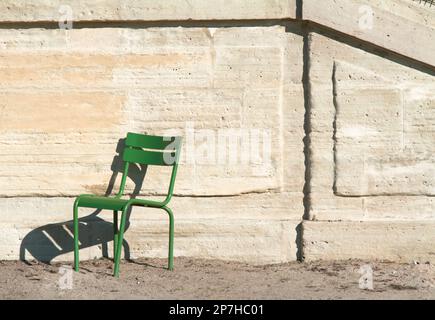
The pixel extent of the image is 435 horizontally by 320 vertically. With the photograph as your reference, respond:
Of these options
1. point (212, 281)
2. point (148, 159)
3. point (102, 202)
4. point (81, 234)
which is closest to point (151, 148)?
point (148, 159)

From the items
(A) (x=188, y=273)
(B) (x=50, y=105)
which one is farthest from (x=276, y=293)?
(B) (x=50, y=105)

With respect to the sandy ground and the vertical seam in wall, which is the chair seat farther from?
the vertical seam in wall

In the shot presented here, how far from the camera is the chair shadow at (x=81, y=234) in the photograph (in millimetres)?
6957

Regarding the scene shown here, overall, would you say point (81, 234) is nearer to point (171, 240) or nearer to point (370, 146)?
point (171, 240)

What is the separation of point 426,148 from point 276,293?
65.7 inches

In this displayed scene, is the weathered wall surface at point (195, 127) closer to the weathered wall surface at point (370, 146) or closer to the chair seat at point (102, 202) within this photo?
the weathered wall surface at point (370, 146)

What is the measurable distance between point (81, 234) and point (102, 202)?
0.69 m

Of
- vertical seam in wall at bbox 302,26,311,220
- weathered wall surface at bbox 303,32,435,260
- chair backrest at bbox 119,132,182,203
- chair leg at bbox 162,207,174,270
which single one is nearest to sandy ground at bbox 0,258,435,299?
chair leg at bbox 162,207,174,270

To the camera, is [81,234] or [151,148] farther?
[81,234]

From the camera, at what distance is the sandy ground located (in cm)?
604

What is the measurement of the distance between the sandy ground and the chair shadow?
0.37 ft

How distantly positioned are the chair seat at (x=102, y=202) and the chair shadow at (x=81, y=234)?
45 centimetres

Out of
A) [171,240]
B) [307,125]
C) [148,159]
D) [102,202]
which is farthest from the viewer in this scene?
[307,125]

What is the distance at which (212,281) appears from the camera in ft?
21.1
